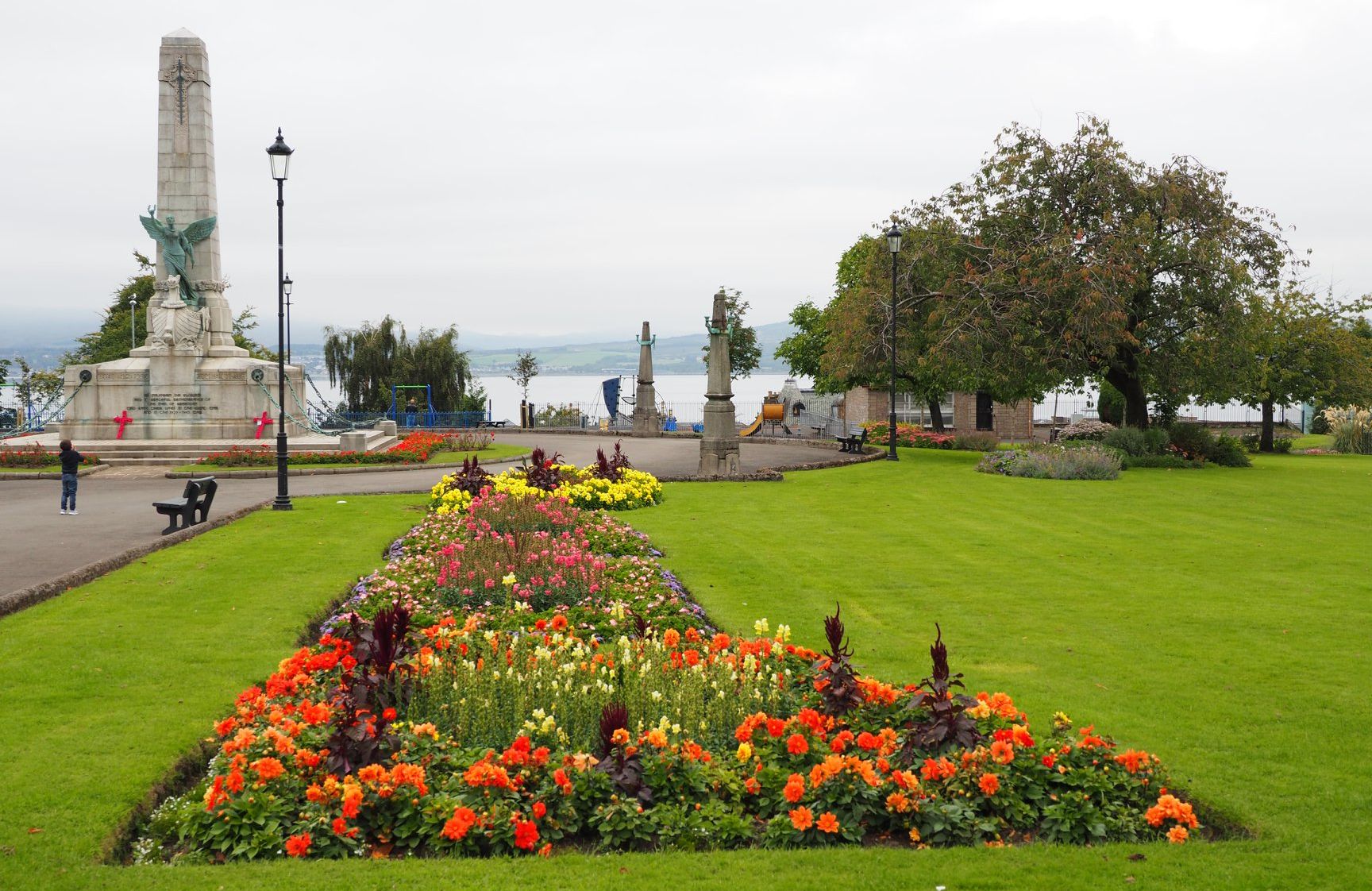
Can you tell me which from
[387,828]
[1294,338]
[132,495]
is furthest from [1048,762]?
[1294,338]

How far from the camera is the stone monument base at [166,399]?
30.2m

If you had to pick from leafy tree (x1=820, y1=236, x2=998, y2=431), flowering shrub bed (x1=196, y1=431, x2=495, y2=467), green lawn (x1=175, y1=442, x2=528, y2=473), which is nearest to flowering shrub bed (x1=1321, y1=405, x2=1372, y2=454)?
leafy tree (x1=820, y1=236, x2=998, y2=431)

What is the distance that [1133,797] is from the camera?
551 cm

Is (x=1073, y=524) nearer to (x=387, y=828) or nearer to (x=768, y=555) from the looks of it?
(x=768, y=555)

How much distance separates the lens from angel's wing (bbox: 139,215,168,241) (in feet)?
100

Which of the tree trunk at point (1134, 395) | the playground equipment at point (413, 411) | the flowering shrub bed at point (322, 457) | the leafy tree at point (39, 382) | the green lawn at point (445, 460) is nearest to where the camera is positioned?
the green lawn at point (445, 460)

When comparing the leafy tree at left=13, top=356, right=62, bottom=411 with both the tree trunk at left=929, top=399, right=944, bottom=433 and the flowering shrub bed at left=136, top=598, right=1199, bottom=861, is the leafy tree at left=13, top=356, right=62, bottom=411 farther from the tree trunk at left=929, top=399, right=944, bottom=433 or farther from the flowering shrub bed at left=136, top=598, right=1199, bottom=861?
the flowering shrub bed at left=136, top=598, right=1199, bottom=861

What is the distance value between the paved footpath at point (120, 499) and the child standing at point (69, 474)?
22 cm

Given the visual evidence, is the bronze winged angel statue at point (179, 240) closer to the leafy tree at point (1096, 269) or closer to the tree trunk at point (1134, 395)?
the leafy tree at point (1096, 269)

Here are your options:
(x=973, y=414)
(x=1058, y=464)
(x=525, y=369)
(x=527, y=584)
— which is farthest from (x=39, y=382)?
(x=527, y=584)

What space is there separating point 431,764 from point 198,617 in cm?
490

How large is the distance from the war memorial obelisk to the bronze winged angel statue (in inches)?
1.0

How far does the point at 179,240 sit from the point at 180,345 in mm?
3099

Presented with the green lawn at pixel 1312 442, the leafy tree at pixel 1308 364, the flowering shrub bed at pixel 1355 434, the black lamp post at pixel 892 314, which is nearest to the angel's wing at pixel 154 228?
the black lamp post at pixel 892 314
